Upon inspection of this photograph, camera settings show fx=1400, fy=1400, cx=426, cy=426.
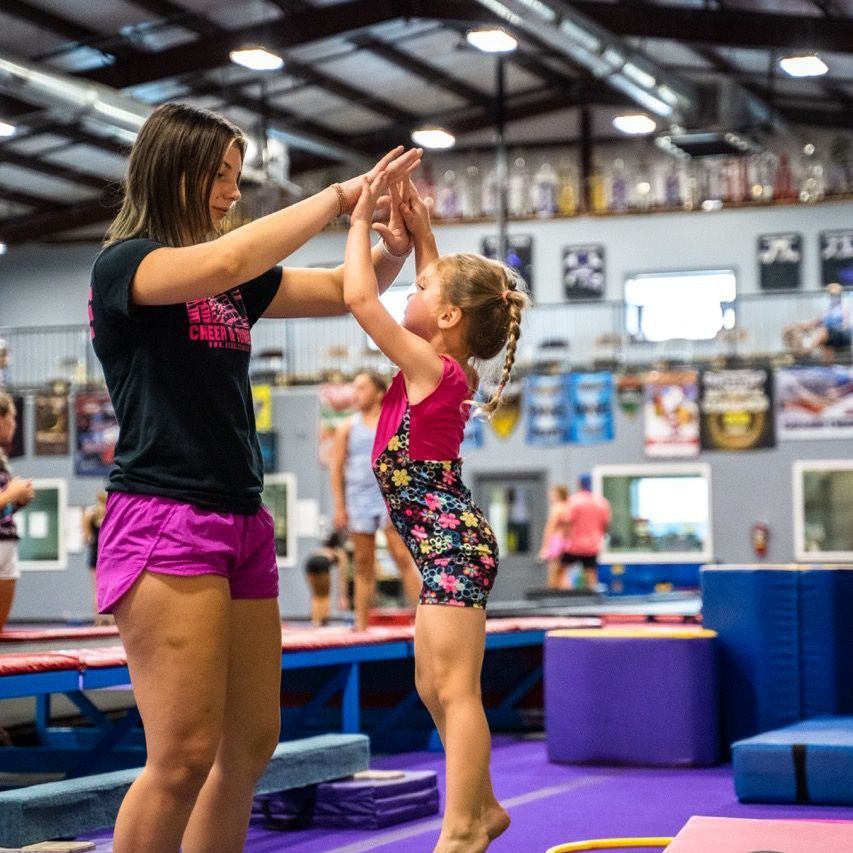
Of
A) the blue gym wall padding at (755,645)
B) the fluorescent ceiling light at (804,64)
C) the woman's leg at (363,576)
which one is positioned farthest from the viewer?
the fluorescent ceiling light at (804,64)

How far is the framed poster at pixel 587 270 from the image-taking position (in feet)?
65.6

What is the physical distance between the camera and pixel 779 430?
16.6 metres

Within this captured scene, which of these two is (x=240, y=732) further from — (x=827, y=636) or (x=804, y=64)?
(x=804, y=64)

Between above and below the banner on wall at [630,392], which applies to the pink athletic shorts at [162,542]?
below

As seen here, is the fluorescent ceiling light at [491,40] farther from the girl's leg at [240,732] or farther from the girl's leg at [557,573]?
the girl's leg at [240,732]

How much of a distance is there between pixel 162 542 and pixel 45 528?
17652 mm

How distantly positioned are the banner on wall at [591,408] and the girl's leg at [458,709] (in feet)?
46.3

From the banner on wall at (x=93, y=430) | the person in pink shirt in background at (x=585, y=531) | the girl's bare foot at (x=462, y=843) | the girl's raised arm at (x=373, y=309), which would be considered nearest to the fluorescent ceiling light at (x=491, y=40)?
the person in pink shirt in background at (x=585, y=531)

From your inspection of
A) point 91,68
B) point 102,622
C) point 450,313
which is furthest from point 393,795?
point 91,68

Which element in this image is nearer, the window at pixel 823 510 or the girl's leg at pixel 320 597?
the girl's leg at pixel 320 597

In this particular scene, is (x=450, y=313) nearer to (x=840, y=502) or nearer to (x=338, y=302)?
(x=338, y=302)

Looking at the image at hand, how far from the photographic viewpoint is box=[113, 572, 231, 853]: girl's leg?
2324mm

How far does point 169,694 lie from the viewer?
2.32 meters

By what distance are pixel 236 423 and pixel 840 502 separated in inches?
595
